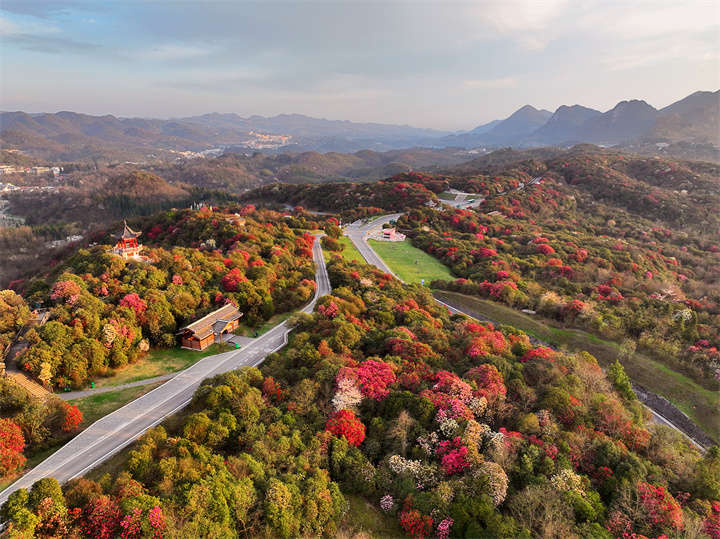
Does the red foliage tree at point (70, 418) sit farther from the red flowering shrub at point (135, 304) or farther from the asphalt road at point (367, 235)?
the asphalt road at point (367, 235)

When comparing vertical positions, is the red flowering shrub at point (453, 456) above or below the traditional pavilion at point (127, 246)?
below

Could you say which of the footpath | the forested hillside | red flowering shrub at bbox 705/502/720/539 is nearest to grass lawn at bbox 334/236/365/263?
the forested hillside

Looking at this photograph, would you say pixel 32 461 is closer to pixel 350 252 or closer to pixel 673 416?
pixel 673 416

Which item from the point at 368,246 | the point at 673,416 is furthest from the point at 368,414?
the point at 368,246

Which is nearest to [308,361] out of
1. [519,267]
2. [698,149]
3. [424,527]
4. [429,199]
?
[424,527]

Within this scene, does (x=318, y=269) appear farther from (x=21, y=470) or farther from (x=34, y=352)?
(x=21, y=470)

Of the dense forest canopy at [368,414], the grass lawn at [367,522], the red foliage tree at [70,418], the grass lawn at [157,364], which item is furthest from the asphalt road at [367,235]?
the red foliage tree at [70,418]
